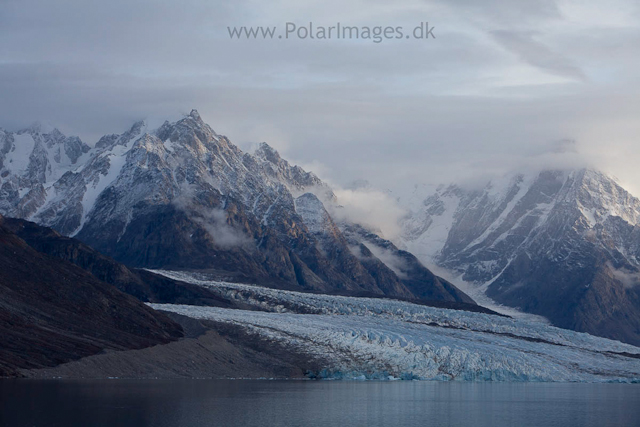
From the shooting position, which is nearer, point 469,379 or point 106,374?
point 106,374

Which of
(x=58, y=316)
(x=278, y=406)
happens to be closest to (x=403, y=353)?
(x=58, y=316)

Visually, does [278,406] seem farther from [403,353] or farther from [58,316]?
[403,353]

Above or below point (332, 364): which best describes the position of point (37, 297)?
above

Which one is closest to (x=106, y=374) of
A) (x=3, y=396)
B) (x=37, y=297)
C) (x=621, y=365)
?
(x=37, y=297)

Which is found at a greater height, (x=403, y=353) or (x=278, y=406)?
(x=403, y=353)

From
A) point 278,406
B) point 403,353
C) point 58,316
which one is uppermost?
point 58,316

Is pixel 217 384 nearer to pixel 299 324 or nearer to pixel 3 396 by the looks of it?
pixel 3 396
